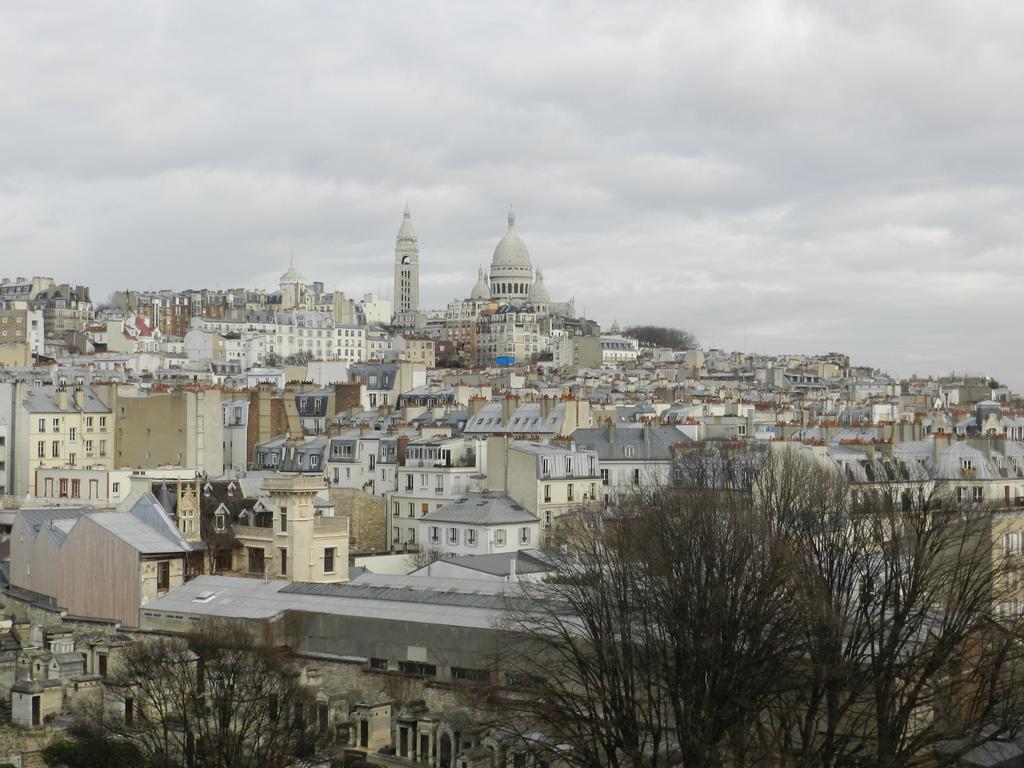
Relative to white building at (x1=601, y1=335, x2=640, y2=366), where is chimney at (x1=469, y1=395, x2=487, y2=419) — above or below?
below

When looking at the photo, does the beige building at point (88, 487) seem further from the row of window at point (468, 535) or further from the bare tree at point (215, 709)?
the bare tree at point (215, 709)

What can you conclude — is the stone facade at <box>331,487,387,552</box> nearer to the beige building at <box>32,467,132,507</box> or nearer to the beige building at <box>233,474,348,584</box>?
the beige building at <box>32,467,132,507</box>

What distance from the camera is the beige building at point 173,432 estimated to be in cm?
6362

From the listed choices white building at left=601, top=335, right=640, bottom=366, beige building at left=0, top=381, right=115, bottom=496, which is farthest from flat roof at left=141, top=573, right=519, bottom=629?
white building at left=601, top=335, right=640, bottom=366

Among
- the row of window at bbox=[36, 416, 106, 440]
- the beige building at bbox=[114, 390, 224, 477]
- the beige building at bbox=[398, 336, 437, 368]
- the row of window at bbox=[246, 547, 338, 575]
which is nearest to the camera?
the row of window at bbox=[246, 547, 338, 575]

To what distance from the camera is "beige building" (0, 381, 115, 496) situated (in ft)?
208

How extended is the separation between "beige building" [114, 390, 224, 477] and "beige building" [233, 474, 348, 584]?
71.7 feet

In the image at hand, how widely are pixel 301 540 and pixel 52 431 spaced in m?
27.4

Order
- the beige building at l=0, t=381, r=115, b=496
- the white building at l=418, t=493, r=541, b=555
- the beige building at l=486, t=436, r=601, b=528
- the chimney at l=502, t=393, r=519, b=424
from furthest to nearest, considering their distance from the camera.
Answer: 1. the chimney at l=502, t=393, r=519, b=424
2. the beige building at l=0, t=381, r=115, b=496
3. the beige building at l=486, t=436, r=601, b=528
4. the white building at l=418, t=493, r=541, b=555

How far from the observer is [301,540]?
40500 mm

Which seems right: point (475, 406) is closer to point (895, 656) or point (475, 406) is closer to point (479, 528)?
point (479, 528)

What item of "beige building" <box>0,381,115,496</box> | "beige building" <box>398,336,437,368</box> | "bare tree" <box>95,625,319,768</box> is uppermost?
"beige building" <box>398,336,437,368</box>

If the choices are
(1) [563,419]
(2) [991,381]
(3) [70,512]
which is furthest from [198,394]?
(2) [991,381]

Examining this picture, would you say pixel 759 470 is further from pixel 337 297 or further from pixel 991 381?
pixel 337 297
